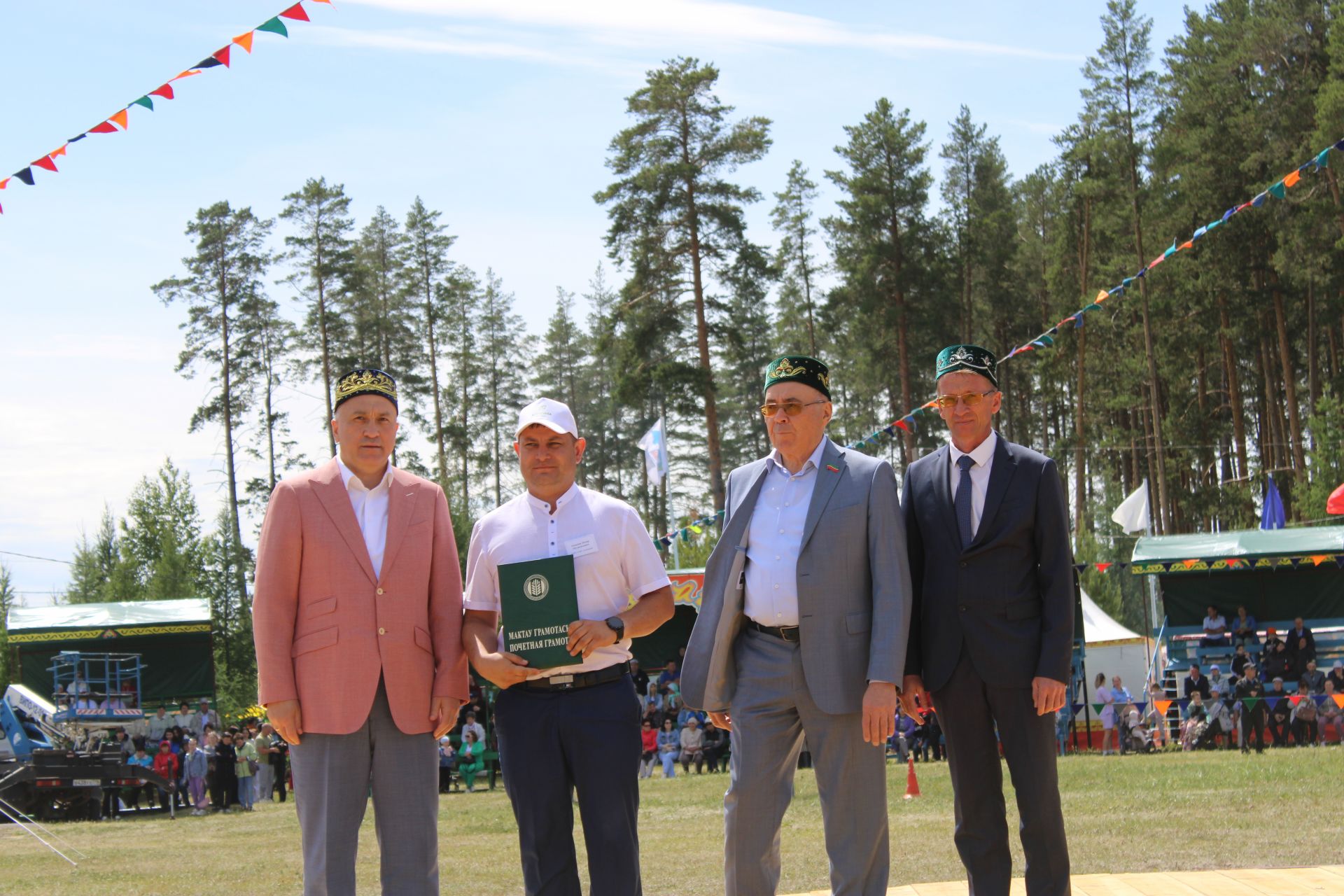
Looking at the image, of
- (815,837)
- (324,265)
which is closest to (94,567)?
(324,265)

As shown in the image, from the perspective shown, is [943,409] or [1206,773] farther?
[1206,773]

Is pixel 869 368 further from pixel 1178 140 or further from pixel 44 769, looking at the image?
pixel 44 769

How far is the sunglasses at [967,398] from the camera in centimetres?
443

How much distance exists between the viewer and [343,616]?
13.3 feet

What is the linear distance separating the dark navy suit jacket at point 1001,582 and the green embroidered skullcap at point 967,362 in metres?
0.27

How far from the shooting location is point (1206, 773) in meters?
13.2

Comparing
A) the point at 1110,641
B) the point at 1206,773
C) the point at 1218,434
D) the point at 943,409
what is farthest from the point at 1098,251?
the point at 943,409

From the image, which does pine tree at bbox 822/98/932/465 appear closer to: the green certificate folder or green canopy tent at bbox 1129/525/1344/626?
green canopy tent at bbox 1129/525/1344/626

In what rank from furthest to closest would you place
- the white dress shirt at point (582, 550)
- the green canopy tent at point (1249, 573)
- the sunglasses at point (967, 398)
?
the green canopy tent at point (1249, 573) < the sunglasses at point (967, 398) < the white dress shirt at point (582, 550)

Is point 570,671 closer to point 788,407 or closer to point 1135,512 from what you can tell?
point 788,407

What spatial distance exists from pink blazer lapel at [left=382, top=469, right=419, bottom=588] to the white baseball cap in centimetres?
40

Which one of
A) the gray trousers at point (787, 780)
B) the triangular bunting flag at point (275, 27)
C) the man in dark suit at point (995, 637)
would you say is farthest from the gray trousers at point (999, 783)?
the triangular bunting flag at point (275, 27)

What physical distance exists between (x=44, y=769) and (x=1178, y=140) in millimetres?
27909

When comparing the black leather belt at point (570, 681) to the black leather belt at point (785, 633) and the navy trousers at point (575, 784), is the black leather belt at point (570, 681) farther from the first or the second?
the black leather belt at point (785, 633)
